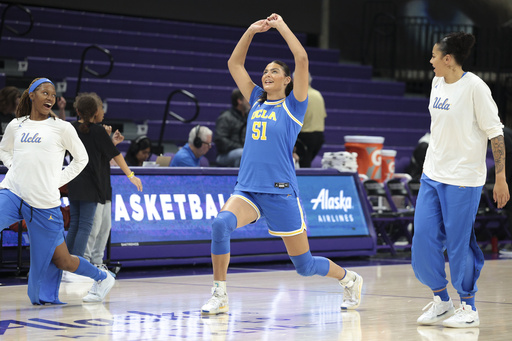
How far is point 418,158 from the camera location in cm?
1182

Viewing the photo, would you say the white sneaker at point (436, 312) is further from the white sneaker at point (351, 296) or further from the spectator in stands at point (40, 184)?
the spectator in stands at point (40, 184)

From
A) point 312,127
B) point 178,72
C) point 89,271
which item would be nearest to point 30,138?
point 89,271

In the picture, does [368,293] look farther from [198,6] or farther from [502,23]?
[502,23]

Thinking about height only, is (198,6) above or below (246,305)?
above

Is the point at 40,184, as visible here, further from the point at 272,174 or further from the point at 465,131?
the point at 465,131

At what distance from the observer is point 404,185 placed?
36.7ft

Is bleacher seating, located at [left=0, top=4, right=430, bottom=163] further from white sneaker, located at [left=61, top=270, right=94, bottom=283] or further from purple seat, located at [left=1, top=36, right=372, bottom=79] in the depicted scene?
white sneaker, located at [left=61, top=270, right=94, bottom=283]

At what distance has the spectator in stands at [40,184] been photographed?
19.4 ft

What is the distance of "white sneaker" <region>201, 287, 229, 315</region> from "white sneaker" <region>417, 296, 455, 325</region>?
1308mm

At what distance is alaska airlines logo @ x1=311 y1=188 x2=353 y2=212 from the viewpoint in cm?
975

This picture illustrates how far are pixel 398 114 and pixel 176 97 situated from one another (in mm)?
4079

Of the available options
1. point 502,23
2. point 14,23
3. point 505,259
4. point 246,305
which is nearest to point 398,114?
point 502,23

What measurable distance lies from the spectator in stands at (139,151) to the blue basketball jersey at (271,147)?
12.4 ft

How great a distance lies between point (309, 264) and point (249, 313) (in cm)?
54
